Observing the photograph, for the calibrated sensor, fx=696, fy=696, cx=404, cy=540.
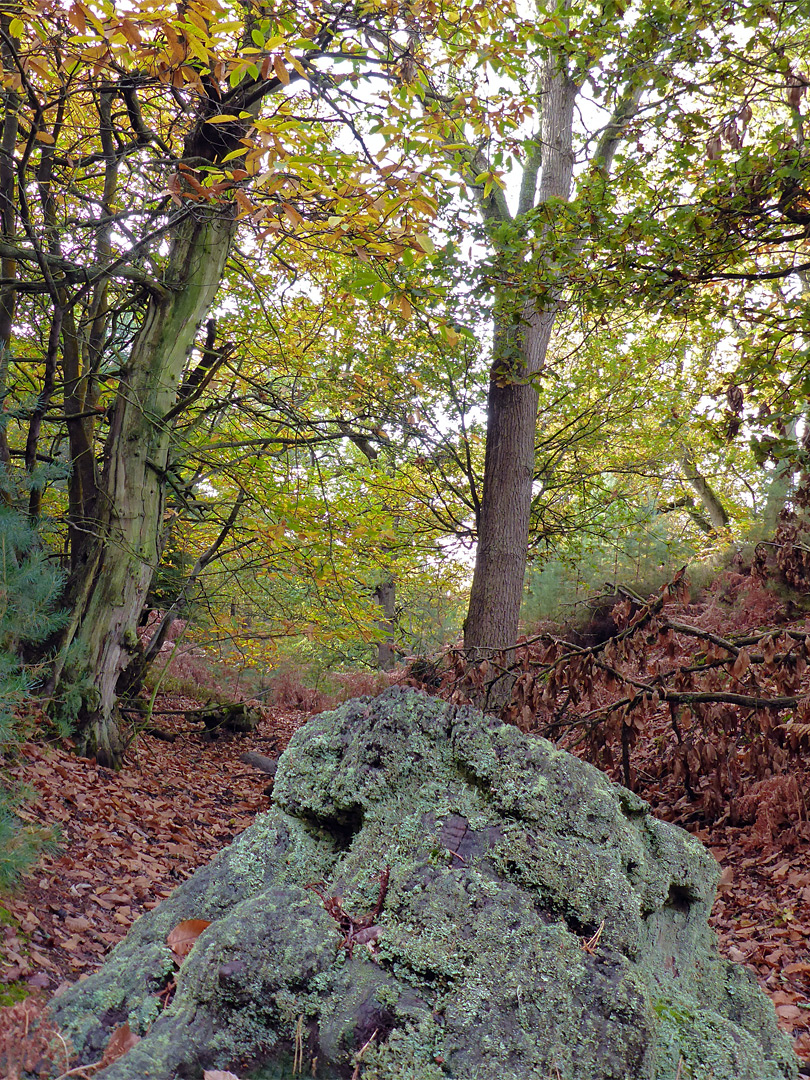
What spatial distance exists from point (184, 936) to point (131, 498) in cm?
525

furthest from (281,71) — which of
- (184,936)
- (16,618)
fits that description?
(184,936)

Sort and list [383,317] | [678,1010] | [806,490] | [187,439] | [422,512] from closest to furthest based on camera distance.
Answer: [678,1010] < [806,490] < [187,439] < [383,317] < [422,512]

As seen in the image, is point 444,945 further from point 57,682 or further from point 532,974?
point 57,682

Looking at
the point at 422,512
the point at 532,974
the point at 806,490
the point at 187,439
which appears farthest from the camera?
the point at 422,512

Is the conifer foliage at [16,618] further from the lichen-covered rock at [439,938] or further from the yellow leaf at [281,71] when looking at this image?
the yellow leaf at [281,71]

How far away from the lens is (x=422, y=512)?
9852 mm

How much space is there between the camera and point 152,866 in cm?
471

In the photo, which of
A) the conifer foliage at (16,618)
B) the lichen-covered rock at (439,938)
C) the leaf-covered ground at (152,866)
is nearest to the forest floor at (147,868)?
the leaf-covered ground at (152,866)

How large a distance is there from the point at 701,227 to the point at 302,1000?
5.23m

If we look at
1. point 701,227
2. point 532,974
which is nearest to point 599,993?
point 532,974

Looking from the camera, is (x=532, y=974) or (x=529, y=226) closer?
(x=532, y=974)

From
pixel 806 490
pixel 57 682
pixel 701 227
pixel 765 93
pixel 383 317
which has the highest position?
pixel 765 93

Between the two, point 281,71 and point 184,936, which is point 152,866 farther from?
point 281,71

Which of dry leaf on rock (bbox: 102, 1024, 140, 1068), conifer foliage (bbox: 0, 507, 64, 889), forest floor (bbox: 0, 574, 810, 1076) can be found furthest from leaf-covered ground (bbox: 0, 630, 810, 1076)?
dry leaf on rock (bbox: 102, 1024, 140, 1068)
